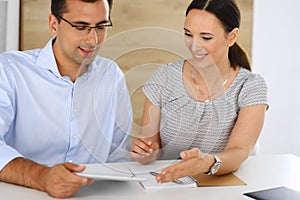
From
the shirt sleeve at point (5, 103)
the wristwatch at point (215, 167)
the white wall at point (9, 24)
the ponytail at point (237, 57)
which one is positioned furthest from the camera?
the white wall at point (9, 24)

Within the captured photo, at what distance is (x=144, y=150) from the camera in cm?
151

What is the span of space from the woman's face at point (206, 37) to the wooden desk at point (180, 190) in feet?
1.17

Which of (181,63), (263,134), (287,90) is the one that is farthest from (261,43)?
(181,63)

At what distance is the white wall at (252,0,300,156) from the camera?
3254mm

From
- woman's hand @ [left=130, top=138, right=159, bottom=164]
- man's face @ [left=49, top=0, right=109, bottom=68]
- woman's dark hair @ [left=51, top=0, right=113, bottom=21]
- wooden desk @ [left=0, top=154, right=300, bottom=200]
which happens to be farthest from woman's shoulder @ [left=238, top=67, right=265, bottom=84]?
woman's dark hair @ [left=51, top=0, right=113, bottom=21]

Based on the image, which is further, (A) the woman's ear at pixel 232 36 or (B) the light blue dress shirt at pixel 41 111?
(A) the woman's ear at pixel 232 36

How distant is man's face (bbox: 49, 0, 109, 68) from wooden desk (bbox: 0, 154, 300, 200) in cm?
35

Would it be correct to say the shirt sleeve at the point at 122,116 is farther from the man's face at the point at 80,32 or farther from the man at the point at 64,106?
the man's face at the point at 80,32

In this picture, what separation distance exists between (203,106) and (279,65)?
1.92 meters

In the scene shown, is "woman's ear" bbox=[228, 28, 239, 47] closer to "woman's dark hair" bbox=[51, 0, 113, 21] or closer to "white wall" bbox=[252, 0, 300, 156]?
"woman's dark hair" bbox=[51, 0, 113, 21]

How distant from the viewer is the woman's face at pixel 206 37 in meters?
1.46

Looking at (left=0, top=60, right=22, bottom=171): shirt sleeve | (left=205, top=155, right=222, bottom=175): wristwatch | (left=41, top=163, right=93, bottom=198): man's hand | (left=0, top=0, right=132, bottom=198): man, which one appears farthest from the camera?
(left=0, top=60, right=22, bottom=171): shirt sleeve

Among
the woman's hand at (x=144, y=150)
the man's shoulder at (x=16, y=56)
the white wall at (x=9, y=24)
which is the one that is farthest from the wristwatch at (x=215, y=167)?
the white wall at (x=9, y=24)

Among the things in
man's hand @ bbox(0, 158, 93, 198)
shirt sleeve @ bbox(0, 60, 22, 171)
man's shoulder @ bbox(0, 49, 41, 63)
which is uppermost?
man's shoulder @ bbox(0, 49, 41, 63)
